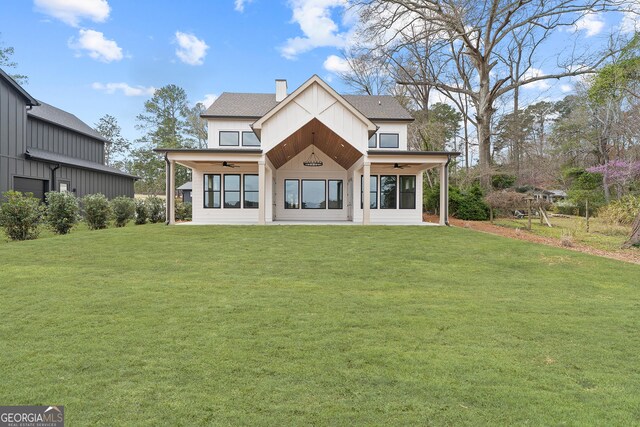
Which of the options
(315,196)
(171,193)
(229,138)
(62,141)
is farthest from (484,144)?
(62,141)

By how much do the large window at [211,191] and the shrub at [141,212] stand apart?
391 centimetres

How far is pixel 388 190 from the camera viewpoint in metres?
17.5

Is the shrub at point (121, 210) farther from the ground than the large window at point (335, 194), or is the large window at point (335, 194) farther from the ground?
the large window at point (335, 194)

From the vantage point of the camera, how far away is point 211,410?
257cm

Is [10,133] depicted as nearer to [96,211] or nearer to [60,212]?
[96,211]

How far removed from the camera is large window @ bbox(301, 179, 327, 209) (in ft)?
59.2

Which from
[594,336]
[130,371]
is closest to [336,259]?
Answer: [594,336]

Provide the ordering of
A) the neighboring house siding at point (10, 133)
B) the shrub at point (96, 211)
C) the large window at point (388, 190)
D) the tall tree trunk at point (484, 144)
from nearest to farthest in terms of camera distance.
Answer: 1. the shrub at point (96, 211)
2. the neighboring house siding at point (10, 133)
3. the large window at point (388, 190)
4. the tall tree trunk at point (484, 144)

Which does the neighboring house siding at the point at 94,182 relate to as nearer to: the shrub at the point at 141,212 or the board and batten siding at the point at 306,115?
the shrub at the point at 141,212

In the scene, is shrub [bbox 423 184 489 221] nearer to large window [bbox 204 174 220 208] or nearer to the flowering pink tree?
the flowering pink tree

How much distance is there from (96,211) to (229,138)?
22.7 ft

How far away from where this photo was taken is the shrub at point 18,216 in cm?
1134

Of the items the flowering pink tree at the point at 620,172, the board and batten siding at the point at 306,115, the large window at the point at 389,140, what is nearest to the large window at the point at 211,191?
the board and batten siding at the point at 306,115

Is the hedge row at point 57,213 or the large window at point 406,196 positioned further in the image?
the large window at point 406,196
